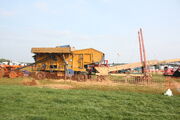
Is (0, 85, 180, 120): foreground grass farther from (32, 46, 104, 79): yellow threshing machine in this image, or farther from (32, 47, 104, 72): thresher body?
(32, 47, 104, 72): thresher body

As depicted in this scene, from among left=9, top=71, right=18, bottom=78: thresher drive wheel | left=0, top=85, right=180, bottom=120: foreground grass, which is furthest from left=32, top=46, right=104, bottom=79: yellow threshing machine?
left=0, top=85, right=180, bottom=120: foreground grass

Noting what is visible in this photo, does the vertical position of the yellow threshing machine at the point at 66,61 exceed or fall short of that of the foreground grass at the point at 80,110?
it exceeds it

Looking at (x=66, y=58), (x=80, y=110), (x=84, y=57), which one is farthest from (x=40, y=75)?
(x=80, y=110)

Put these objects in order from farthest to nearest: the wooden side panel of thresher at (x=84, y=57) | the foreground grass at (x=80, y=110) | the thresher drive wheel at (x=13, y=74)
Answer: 1. the thresher drive wheel at (x=13, y=74)
2. the wooden side panel of thresher at (x=84, y=57)
3. the foreground grass at (x=80, y=110)

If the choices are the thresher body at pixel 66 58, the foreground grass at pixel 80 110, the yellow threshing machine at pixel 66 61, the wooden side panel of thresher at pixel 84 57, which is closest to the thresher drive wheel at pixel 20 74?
the yellow threshing machine at pixel 66 61

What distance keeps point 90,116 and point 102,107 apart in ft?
4.25

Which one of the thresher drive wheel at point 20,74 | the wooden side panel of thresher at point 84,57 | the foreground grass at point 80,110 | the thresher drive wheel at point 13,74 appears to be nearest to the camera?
the foreground grass at point 80,110

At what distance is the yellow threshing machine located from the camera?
20.2 metres

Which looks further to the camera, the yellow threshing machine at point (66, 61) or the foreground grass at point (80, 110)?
the yellow threshing machine at point (66, 61)

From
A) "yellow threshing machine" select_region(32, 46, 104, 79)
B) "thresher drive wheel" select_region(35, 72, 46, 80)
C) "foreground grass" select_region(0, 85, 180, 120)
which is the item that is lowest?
"foreground grass" select_region(0, 85, 180, 120)

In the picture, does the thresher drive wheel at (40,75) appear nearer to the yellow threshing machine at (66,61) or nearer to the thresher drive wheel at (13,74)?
the yellow threshing machine at (66,61)

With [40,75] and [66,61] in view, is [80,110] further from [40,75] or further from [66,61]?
[40,75]

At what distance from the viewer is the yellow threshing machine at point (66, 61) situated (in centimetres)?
2017

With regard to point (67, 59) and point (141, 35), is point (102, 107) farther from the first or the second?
point (67, 59)
